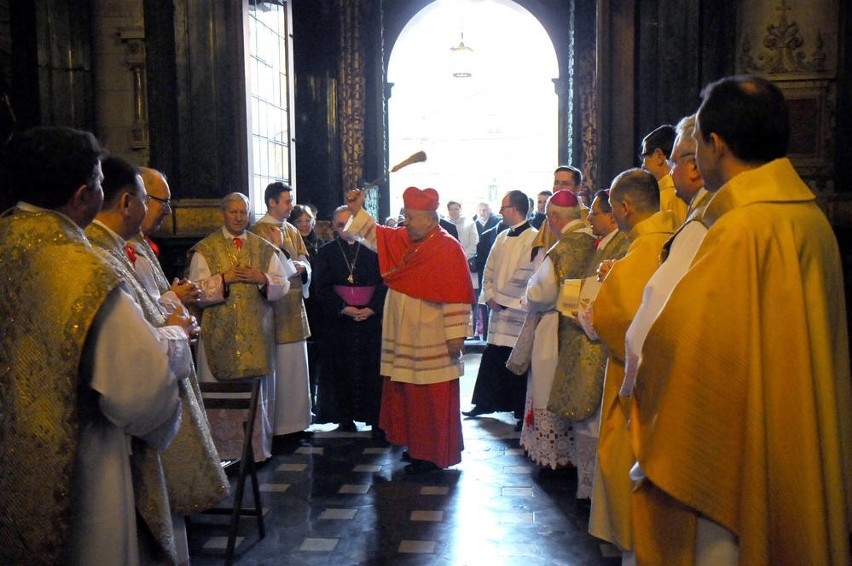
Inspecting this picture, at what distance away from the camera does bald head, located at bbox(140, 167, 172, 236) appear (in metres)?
3.85

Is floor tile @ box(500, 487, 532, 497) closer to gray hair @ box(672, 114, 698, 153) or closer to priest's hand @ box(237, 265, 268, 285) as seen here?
priest's hand @ box(237, 265, 268, 285)

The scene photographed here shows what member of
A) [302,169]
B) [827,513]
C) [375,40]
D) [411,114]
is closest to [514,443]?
[827,513]

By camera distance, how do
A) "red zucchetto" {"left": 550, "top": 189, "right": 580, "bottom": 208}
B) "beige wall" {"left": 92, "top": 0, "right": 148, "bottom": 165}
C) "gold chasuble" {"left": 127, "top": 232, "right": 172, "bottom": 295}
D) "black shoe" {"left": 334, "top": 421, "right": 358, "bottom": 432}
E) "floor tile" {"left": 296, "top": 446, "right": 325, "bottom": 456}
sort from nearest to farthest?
"gold chasuble" {"left": 127, "top": 232, "right": 172, "bottom": 295}, "red zucchetto" {"left": 550, "top": 189, "right": 580, "bottom": 208}, "floor tile" {"left": 296, "top": 446, "right": 325, "bottom": 456}, "black shoe" {"left": 334, "top": 421, "right": 358, "bottom": 432}, "beige wall" {"left": 92, "top": 0, "right": 148, "bottom": 165}

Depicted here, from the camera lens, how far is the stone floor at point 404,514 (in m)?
4.17

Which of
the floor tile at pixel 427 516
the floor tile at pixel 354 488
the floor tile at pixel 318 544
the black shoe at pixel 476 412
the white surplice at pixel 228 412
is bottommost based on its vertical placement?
the black shoe at pixel 476 412

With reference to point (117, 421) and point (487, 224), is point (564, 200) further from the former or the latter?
point (487, 224)

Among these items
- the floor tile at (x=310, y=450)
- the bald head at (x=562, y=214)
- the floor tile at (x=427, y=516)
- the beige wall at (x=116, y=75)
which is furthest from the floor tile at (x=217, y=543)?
the beige wall at (x=116, y=75)

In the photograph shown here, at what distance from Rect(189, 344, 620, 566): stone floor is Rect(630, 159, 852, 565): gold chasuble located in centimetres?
209

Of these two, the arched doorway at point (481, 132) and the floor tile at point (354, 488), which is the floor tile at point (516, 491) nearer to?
the floor tile at point (354, 488)

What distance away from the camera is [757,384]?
206 centimetres

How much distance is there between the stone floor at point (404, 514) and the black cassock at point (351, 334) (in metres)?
0.43

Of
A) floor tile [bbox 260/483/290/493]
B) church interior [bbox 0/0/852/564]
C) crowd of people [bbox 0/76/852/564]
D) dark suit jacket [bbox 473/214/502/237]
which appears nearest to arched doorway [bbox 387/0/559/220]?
dark suit jacket [bbox 473/214/502/237]

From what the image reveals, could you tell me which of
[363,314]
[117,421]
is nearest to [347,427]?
[363,314]

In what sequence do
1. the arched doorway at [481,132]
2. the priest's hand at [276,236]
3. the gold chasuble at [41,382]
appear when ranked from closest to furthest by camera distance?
the gold chasuble at [41,382], the priest's hand at [276,236], the arched doorway at [481,132]
